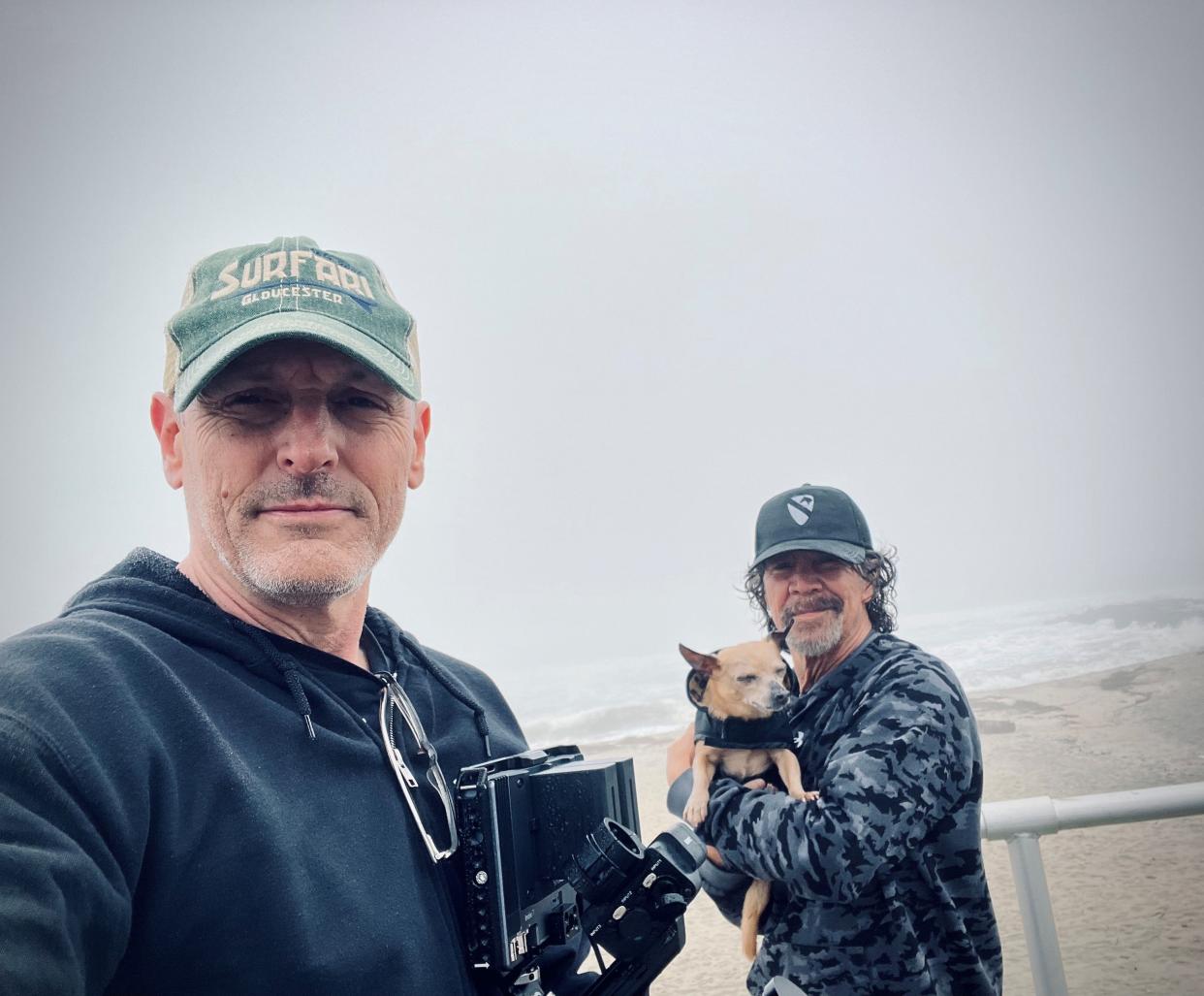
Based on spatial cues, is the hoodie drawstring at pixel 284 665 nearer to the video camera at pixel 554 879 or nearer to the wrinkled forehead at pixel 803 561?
the video camera at pixel 554 879

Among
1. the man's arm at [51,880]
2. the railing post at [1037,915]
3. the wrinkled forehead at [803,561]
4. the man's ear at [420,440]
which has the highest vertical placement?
the man's ear at [420,440]

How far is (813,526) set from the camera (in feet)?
6.72

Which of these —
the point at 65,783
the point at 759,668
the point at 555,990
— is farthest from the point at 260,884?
the point at 759,668

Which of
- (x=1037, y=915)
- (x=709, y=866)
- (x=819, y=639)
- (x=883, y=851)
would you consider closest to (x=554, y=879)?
(x=883, y=851)

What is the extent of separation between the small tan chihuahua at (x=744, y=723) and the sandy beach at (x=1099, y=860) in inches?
24.9

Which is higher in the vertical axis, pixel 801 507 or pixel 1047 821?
pixel 801 507

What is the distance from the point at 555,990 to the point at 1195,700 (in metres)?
14.2

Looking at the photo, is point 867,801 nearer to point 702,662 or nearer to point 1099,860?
point 702,662

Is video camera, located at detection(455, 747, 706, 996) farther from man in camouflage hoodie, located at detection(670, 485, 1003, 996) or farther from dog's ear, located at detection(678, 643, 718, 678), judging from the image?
dog's ear, located at detection(678, 643, 718, 678)

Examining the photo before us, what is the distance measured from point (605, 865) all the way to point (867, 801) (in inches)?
29.4

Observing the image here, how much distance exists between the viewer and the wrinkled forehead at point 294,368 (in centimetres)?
108

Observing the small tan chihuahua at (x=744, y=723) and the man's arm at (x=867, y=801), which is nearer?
the man's arm at (x=867, y=801)

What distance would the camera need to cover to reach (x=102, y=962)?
0.75 m

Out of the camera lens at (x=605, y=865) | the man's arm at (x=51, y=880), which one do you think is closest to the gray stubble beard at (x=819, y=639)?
the camera lens at (x=605, y=865)
